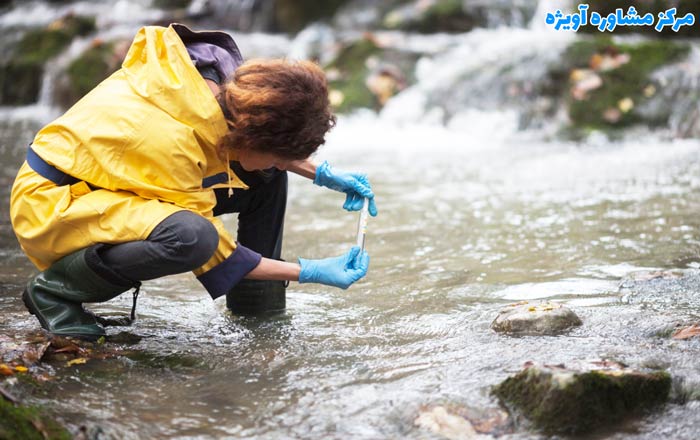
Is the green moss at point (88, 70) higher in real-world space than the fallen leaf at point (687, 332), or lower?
higher

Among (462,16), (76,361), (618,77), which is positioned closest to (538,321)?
(76,361)

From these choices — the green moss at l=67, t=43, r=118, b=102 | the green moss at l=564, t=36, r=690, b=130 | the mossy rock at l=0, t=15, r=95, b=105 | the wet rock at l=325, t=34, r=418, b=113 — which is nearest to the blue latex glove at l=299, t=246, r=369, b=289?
the green moss at l=564, t=36, r=690, b=130

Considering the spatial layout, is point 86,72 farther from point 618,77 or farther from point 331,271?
point 331,271

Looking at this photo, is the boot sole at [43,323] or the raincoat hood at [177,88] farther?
the boot sole at [43,323]

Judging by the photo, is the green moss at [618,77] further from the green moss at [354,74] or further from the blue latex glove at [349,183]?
the blue latex glove at [349,183]

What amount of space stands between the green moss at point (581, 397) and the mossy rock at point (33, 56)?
34.1 ft

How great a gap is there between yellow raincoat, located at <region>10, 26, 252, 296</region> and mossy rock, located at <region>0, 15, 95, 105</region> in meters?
9.36

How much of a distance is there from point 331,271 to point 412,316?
1.62ft

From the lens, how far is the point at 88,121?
8.45 feet

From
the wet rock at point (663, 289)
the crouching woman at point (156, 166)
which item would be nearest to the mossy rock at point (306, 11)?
the wet rock at point (663, 289)

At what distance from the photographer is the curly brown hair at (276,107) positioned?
2.48m

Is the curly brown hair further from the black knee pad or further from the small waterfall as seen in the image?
the small waterfall

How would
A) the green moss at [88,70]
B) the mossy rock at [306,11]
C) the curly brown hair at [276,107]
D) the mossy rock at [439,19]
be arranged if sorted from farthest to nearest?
1. the mossy rock at [306,11]
2. the green moss at [88,70]
3. the mossy rock at [439,19]
4. the curly brown hair at [276,107]

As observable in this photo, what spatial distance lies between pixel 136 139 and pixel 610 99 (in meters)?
5.94
